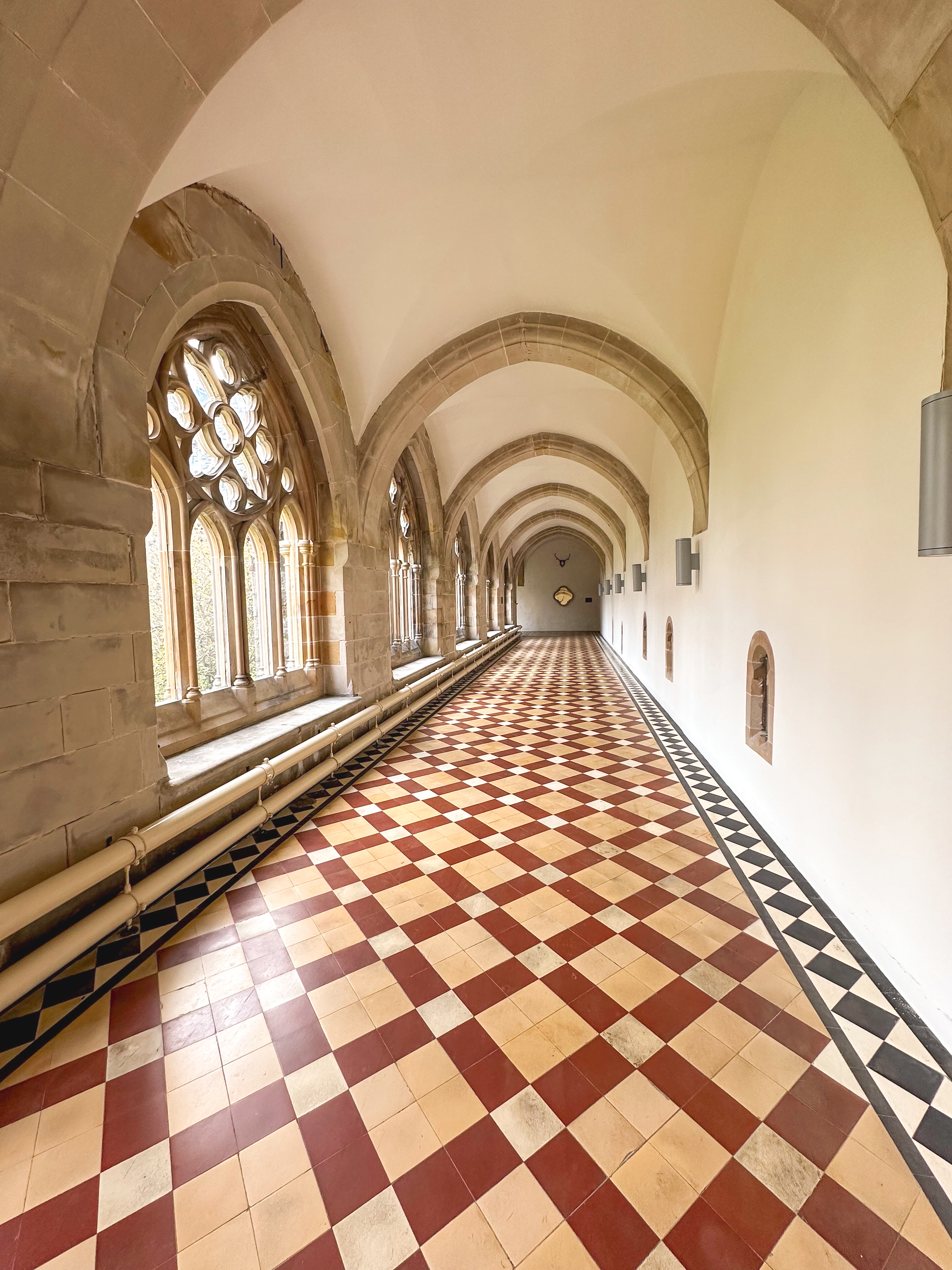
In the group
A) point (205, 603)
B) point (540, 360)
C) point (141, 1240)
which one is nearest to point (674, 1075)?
point (141, 1240)

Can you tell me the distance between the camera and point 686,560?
204 inches

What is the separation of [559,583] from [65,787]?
2219 centimetres

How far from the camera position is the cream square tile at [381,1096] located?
4.88 feet

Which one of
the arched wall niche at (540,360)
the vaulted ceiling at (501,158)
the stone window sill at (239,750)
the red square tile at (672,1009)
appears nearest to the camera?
the red square tile at (672,1009)

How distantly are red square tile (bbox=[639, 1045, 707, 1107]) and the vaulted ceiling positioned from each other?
4048mm

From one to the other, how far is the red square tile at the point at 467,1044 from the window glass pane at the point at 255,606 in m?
3.29

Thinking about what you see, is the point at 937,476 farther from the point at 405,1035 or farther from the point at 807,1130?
the point at 405,1035

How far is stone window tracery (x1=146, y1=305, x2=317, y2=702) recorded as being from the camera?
3314 millimetres

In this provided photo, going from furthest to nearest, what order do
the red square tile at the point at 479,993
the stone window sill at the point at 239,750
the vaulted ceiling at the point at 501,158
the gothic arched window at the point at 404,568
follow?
the gothic arched window at the point at 404,568
the stone window sill at the point at 239,750
the vaulted ceiling at the point at 501,158
the red square tile at the point at 479,993

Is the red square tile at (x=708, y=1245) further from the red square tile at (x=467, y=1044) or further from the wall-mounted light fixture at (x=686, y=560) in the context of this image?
the wall-mounted light fixture at (x=686, y=560)

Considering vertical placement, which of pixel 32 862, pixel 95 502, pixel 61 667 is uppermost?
pixel 95 502

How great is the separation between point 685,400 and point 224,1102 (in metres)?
5.63

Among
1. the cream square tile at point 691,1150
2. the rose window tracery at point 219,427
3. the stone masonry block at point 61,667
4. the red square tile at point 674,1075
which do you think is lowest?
the red square tile at point 674,1075

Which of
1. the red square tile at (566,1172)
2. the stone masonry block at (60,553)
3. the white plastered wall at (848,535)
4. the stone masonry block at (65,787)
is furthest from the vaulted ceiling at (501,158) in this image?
the red square tile at (566,1172)
